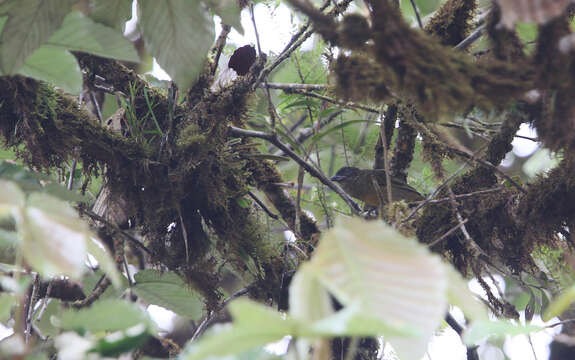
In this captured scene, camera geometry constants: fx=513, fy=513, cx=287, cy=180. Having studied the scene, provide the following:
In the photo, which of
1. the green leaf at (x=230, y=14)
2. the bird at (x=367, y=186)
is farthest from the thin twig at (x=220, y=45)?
the bird at (x=367, y=186)

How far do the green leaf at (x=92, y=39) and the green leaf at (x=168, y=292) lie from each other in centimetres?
92

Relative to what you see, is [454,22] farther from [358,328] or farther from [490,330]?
[358,328]

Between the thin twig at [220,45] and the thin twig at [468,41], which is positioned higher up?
the thin twig at [468,41]

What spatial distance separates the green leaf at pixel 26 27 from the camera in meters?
1.15

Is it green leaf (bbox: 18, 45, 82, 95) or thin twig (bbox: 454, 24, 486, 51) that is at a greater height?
thin twig (bbox: 454, 24, 486, 51)

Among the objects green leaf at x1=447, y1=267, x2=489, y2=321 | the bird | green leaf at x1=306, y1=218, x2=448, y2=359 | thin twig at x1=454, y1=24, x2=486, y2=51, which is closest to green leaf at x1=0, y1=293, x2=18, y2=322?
green leaf at x1=306, y1=218, x2=448, y2=359

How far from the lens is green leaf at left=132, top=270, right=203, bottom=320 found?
1909mm

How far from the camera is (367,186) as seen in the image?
2520mm

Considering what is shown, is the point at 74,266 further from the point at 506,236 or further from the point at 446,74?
the point at 506,236

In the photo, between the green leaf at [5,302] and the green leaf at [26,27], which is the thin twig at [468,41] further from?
the green leaf at [5,302]

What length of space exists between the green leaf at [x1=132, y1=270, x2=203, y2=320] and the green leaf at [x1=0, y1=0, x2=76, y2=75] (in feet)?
3.23

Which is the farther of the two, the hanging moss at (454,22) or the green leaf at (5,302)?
the hanging moss at (454,22)

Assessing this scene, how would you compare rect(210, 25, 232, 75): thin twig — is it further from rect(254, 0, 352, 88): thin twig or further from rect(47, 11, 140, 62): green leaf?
rect(47, 11, 140, 62): green leaf

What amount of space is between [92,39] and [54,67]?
115 millimetres
